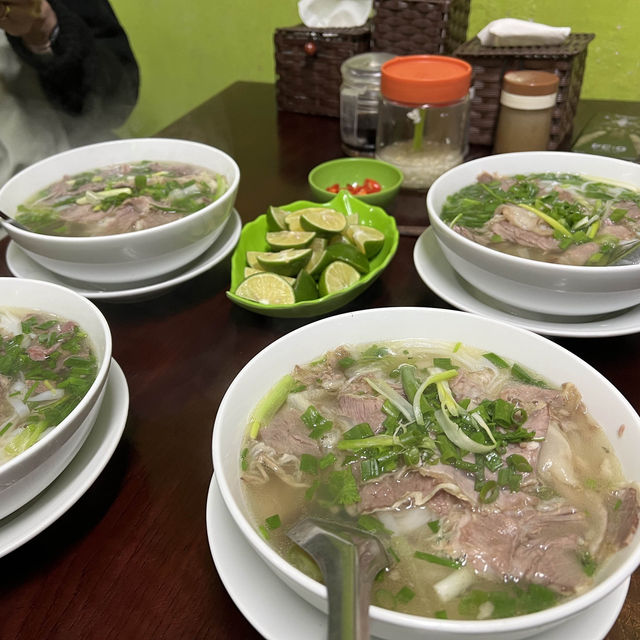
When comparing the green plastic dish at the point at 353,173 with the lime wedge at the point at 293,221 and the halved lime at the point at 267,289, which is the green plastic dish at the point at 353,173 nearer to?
the lime wedge at the point at 293,221

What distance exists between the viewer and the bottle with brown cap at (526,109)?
7.60ft

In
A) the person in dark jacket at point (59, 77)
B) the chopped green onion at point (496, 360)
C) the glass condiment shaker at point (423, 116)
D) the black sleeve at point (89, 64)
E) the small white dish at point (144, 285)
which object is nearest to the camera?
the chopped green onion at point (496, 360)

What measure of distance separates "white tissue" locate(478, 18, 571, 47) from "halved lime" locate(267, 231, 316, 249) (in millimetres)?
1450

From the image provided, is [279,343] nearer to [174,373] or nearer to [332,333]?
[332,333]

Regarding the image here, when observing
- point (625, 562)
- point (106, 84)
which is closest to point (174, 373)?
point (625, 562)

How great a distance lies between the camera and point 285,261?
5.39 ft

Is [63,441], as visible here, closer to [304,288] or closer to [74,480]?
[74,480]

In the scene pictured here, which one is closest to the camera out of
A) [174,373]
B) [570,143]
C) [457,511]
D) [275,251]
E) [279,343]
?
[457,511]

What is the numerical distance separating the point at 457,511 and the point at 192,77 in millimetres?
4256

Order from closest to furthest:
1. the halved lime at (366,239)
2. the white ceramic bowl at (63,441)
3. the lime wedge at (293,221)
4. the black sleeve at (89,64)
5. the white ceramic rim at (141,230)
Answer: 1. the white ceramic bowl at (63,441)
2. the white ceramic rim at (141,230)
3. the halved lime at (366,239)
4. the lime wedge at (293,221)
5. the black sleeve at (89,64)

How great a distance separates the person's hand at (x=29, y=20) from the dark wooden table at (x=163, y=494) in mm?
1238

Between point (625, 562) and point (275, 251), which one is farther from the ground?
point (625, 562)

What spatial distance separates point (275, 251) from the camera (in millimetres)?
1772

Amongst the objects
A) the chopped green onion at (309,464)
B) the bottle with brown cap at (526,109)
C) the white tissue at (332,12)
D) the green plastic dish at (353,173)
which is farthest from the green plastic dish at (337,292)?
the white tissue at (332,12)
